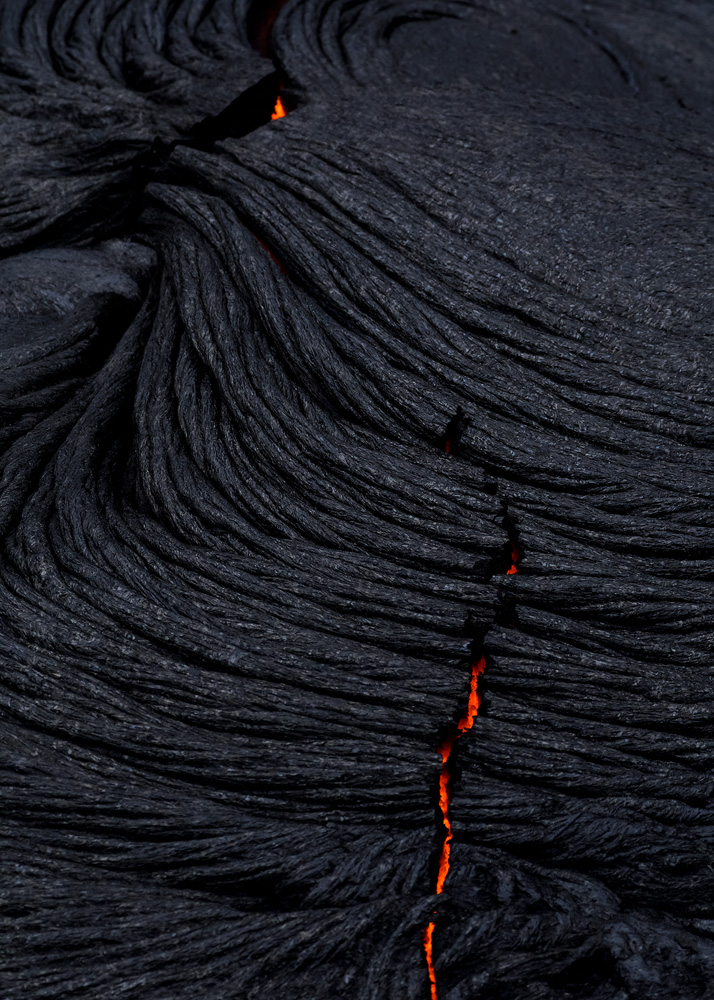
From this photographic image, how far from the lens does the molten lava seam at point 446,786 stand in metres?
2.64

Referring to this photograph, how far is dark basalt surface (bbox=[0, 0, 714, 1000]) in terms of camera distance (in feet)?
8.78

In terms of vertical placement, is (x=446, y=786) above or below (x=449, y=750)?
below

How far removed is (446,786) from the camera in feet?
9.70

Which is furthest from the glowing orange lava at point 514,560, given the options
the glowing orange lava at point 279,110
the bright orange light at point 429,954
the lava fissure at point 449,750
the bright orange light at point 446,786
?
the glowing orange lava at point 279,110

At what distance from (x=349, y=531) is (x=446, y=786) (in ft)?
3.39

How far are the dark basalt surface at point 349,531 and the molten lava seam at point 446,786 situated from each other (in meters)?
0.03

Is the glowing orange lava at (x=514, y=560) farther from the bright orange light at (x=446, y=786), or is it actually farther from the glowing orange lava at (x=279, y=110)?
the glowing orange lava at (x=279, y=110)

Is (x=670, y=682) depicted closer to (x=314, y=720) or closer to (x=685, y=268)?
(x=314, y=720)

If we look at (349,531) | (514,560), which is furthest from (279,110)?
(514,560)

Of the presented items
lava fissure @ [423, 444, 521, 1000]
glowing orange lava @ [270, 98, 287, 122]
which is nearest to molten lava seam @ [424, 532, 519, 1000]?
lava fissure @ [423, 444, 521, 1000]

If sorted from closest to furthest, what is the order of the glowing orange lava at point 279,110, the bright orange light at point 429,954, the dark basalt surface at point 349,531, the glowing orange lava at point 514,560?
1. the bright orange light at point 429,954
2. the dark basalt surface at point 349,531
3. the glowing orange lava at point 514,560
4. the glowing orange lava at point 279,110

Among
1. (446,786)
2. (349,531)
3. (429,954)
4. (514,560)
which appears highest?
(514,560)

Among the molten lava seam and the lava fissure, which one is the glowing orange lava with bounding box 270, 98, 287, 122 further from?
the molten lava seam

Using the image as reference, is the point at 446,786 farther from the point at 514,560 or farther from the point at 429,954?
the point at 514,560
